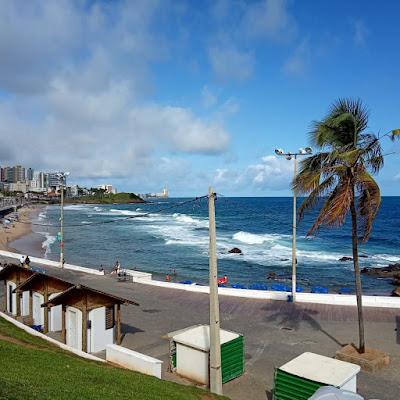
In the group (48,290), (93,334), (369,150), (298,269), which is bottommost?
(298,269)

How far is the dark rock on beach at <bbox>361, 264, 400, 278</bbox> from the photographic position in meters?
39.8

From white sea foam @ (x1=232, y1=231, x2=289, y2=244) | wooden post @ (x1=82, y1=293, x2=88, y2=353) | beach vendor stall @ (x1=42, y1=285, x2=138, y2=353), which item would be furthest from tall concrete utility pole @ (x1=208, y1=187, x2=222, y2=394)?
white sea foam @ (x1=232, y1=231, x2=289, y2=244)

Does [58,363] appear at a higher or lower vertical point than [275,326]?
higher

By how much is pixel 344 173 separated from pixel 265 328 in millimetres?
7569

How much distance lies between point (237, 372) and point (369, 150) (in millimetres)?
7602

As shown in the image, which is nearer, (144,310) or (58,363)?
(58,363)

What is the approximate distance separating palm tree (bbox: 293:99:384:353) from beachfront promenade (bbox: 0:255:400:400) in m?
2.13

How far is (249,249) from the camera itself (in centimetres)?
5616

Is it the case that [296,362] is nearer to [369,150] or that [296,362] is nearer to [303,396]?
[303,396]

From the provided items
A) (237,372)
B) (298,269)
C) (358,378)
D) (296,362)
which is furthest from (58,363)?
(298,269)

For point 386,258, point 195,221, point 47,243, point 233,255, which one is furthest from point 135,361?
point 195,221

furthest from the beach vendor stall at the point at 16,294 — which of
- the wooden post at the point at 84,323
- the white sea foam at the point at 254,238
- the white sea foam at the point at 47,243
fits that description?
the white sea foam at the point at 254,238

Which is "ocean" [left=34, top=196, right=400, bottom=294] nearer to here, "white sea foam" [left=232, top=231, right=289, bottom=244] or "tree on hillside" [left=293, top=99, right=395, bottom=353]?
"white sea foam" [left=232, top=231, right=289, bottom=244]

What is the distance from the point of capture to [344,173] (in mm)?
12734
